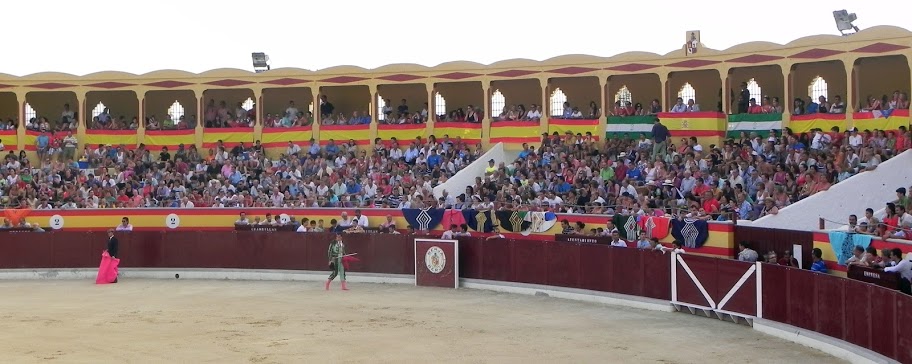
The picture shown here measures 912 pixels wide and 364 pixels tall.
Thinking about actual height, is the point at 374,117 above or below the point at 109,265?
above

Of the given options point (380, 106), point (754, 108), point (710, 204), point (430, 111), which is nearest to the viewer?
point (710, 204)

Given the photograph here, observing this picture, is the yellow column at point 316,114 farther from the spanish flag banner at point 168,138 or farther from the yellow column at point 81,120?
the yellow column at point 81,120

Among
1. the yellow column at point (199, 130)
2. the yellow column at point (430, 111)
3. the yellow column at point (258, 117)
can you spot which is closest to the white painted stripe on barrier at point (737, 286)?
the yellow column at point (430, 111)

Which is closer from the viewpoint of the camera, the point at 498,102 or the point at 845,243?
the point at 845,243

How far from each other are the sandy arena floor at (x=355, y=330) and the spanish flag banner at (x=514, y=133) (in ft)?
32.5

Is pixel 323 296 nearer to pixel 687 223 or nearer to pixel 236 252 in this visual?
pixel 236 252

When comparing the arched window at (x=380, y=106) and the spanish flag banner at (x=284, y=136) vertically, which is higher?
the arched window at (x=380, y=106)

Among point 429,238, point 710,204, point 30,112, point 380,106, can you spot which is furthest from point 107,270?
point 30,112

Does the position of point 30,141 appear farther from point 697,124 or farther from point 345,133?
point 697,124

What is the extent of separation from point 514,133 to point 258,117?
8.71m

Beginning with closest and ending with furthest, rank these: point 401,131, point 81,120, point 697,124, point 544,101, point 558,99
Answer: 1. point 697,124
2. point 544,101
3. point 401,131
4. point 558,99
5. point 81,120

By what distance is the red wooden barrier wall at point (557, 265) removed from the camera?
1614cm

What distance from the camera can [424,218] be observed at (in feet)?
97.5

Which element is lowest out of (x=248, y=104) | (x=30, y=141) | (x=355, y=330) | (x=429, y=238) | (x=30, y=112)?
(x=355, y=330)
